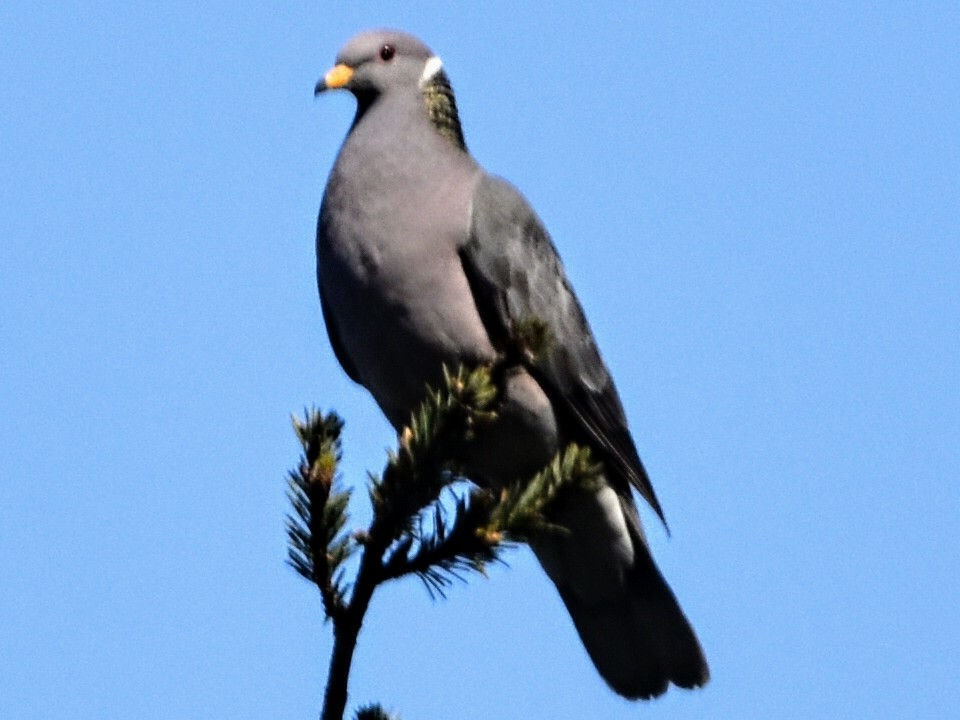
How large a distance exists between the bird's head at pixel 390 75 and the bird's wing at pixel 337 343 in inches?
27.3

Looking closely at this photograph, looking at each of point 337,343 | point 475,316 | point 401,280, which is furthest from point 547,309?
point 337,343

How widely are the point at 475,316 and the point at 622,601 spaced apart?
129cm

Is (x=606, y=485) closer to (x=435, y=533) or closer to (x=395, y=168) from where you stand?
(x=395, y=168)

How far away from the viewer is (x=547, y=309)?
16.0 feet

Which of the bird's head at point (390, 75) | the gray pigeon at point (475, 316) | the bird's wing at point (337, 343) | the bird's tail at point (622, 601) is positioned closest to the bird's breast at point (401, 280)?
the gray pigeon at point (475, 316)

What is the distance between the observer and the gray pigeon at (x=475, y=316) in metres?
4.50

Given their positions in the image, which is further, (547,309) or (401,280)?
(547,309)

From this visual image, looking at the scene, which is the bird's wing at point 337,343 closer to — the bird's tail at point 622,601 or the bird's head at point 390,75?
the bird's head at point 390,75

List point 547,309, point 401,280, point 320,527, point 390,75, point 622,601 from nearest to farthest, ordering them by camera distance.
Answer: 1. point 320,527
2. point 401,280
3. point 547,309
4. point 390,75
5. point 622,601

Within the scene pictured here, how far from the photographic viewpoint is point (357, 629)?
2.93 meters

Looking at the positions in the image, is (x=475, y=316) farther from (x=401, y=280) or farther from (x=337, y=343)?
(x=337, y=343)

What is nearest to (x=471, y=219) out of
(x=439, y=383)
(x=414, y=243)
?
(x=414, y=243)

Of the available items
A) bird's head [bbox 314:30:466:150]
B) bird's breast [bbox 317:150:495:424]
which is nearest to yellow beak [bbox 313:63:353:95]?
bird's head [bbox 314:30:466:150]

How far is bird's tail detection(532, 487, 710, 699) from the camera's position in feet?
16.8
